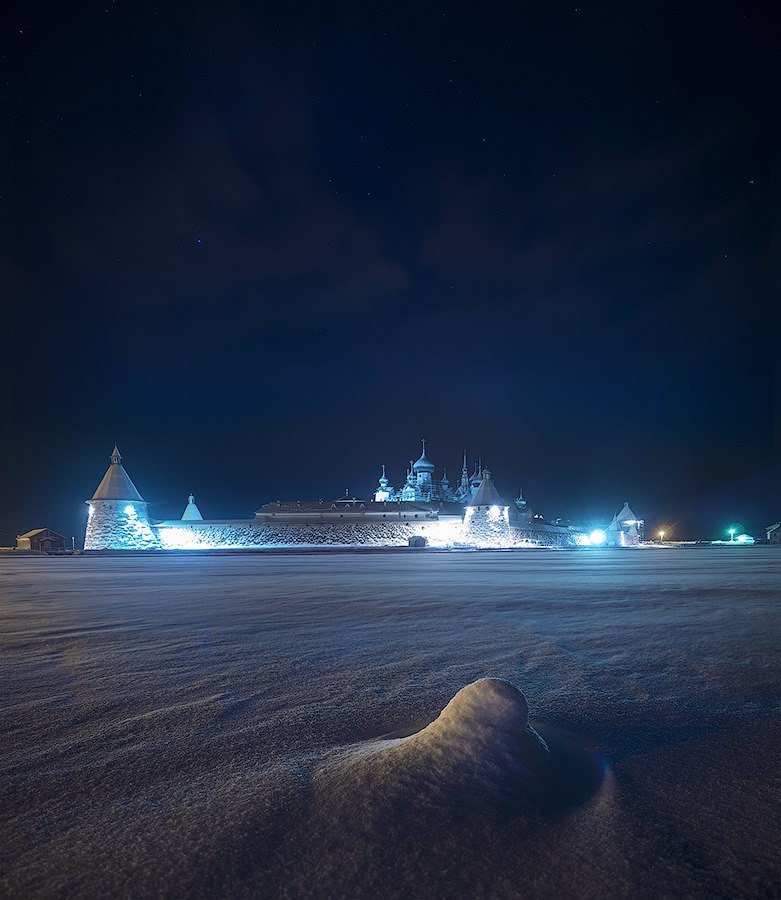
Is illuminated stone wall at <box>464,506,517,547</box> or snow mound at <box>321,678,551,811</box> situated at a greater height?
illuminated stone wall at <box>464,506,517,547</box>

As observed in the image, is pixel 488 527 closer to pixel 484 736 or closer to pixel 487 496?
pixel 487 496

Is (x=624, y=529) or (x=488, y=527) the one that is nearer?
(x=488, y=527)

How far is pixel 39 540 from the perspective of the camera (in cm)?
3822

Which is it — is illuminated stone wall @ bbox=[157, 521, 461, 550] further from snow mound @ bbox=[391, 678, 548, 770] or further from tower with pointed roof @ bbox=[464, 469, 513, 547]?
snow mound @ bbox=[391, 678, 548, 770]

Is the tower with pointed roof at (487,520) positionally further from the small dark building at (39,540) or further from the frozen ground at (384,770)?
the frozen ground at (384,770)

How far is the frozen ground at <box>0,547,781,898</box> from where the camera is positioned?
136cm

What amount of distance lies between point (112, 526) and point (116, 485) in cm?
321

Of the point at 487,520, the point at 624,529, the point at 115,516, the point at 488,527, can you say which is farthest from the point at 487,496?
the point at 115,516

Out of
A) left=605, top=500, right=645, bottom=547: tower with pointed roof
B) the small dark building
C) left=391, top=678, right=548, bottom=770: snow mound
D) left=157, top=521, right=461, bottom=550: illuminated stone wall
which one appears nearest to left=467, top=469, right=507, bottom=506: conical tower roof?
left=157, top=521, right=461, bottom=550: illuminated stone wall

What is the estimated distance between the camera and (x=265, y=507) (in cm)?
4988

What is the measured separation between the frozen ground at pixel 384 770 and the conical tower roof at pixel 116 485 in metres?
39.1

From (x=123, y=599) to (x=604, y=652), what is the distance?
23.5ft

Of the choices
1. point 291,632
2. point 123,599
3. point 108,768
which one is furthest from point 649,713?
point 123,599

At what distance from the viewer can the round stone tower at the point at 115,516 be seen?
38438 millimetres
